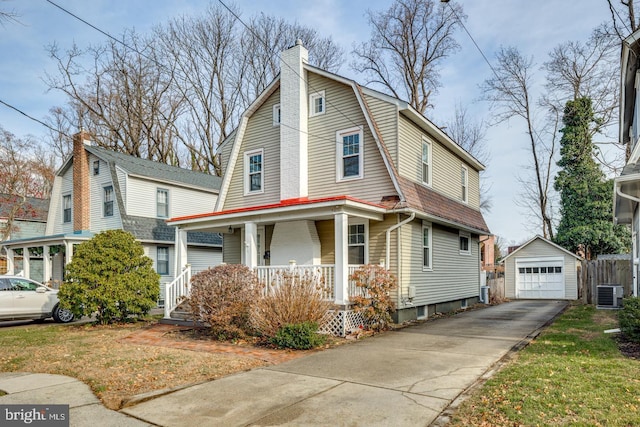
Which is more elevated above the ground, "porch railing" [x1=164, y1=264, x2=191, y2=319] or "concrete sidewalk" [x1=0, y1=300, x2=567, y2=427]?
"porch railing" [x1=164, y1=264, x2=191, y2=319]

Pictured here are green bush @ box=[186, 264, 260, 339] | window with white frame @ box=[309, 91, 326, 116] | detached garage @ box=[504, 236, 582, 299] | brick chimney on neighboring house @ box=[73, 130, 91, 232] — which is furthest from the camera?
detached garage @ box=[504, 236, 582, 299]

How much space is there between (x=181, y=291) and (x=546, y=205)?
27.6 meters

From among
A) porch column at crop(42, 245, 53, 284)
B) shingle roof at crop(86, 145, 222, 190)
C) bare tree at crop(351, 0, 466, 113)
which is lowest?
porch column at crop(42, 245, 53, 284)

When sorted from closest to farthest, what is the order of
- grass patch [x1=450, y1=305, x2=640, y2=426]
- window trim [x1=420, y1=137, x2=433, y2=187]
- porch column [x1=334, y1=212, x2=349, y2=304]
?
grass patch [x1=450, y1=305, x2=640, y2=426] < porch column [x1=334, y1=212, x2=349, y2=304] < window trim [x1=420, y1=137, x2=433, y2=187]

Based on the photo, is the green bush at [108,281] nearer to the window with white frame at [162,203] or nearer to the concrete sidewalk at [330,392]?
the concrete sidewalk at [330,392]

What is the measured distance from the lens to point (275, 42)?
34.4 m

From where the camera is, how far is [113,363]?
Result: 7711 millimetres

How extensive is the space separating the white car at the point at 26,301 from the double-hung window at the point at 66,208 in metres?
9.74

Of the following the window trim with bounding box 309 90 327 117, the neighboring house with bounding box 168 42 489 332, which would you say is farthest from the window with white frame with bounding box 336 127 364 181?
the window trim with bounding box 309 90 327 117

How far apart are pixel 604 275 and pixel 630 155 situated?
8740 millimetres

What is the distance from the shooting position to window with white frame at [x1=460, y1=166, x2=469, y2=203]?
1852cm

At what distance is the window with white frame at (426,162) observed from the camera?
1480cm

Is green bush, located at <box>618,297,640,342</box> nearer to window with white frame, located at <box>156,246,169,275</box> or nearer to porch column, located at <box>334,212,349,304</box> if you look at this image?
porch column, located at <box>334,212,349,304</box>

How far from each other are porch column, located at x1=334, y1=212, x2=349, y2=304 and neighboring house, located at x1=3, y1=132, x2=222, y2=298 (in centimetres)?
1199
